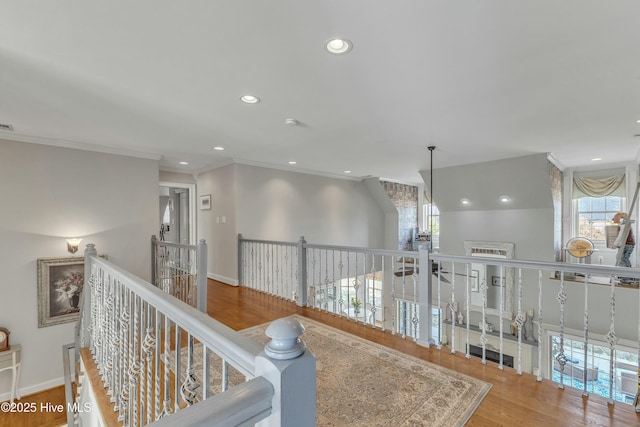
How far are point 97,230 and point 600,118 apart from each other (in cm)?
674

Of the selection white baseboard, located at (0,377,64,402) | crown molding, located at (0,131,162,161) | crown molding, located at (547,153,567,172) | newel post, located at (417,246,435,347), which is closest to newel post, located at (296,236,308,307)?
newel post, located at (417,246,435,347)

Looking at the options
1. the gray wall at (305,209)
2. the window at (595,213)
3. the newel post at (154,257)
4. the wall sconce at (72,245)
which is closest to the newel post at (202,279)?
the newel post at (154,257)

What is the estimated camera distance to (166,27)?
178cm

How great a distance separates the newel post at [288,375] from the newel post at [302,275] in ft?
11.5

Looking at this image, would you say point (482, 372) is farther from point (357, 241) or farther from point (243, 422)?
point (357, 241)

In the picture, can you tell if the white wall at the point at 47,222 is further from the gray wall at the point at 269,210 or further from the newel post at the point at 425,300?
the newel post at the point at 425,300

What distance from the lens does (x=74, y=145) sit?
4230 mm

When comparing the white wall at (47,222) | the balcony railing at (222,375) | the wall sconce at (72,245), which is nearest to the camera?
the balcony railing at (222,375)

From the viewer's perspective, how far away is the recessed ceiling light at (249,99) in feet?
9.08

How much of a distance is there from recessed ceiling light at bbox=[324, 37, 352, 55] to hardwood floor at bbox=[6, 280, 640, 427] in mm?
2559

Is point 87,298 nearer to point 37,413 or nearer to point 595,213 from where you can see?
point 37,413

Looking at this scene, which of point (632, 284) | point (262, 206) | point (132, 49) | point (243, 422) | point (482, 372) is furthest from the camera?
point (262, 206)

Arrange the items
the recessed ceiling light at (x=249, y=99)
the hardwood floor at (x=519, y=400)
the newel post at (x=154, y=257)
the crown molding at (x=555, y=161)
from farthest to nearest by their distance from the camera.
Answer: the crown molding at (x=555, y=161) → the newel post at (x=154, y=257) → the recessed ceiling light at (x=249, y=99) → the hardwood floor at (x=519, y=400)

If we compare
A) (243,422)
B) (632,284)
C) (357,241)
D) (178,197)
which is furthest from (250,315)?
(632,284)
